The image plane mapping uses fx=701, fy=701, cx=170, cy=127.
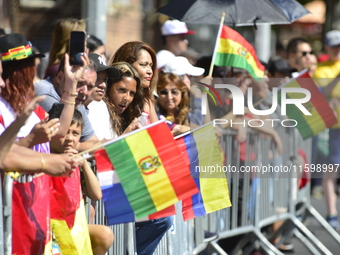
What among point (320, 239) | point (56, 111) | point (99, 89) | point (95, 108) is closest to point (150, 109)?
point (95, 108)

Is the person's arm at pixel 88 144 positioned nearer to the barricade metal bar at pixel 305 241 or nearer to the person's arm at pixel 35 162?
the person's arm at pixel 35 162

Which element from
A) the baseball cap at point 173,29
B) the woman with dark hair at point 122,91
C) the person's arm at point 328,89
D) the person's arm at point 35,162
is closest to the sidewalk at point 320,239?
the person's arm at point 328,89

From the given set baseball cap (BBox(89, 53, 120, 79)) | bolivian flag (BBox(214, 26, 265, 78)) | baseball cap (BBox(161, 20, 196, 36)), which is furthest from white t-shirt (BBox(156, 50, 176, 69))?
baseball cap (BBox(89, 53, 120, 79))

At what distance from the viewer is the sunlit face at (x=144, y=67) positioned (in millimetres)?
5672

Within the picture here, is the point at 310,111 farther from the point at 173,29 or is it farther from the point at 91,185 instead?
the point at 91,185

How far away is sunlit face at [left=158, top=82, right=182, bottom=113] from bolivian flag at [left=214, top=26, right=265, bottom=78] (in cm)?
68

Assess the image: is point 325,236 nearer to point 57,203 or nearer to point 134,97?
point 134,97

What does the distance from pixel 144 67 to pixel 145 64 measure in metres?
0.03

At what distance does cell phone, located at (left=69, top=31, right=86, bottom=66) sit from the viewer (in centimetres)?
391

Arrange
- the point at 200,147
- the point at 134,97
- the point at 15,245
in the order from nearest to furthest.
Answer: the point at 15,245, the point at 200,147, the point at 134,97

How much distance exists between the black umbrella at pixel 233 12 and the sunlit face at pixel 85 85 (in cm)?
293

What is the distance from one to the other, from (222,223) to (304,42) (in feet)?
A: 12.7

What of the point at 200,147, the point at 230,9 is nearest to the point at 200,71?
the point at 230,9

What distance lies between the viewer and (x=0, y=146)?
3.30 meters
